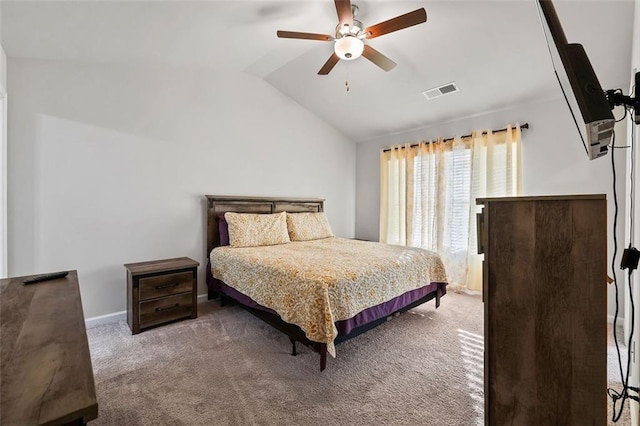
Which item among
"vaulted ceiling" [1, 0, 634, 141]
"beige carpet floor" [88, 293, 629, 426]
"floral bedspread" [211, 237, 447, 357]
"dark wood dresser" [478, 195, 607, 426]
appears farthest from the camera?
"vaulted ceiling" [1, 0, 634, 141]

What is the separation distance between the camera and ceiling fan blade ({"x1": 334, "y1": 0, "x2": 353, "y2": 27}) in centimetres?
199

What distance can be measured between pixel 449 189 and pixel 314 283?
2.79 m

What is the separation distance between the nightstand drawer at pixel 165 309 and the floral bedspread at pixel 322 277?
419mm

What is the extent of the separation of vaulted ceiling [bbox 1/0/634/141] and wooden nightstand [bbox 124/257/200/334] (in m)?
2.10

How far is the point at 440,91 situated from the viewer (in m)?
3.29

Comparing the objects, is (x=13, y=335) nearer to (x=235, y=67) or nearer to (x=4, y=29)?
(x=4, y=29)

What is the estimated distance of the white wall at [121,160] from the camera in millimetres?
2434

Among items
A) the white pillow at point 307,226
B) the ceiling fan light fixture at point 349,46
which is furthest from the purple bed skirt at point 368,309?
the ceiling fan light fixture at point 349,46

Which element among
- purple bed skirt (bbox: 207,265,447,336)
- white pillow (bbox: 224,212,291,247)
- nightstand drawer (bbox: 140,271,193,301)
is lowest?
purple bed skirt (bbox: 207,265,447,336)

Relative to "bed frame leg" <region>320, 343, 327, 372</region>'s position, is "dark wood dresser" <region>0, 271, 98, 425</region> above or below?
above

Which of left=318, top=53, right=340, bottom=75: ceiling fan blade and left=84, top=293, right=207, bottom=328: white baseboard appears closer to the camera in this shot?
left=318, top=53, right=340, bottom=75: ceiling fan blade

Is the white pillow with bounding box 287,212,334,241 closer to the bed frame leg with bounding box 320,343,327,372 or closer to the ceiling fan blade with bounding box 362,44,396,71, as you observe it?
the bed frame leg with bounding box 320,343,327,372

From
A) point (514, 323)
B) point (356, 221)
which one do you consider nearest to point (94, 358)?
point (514, 323)

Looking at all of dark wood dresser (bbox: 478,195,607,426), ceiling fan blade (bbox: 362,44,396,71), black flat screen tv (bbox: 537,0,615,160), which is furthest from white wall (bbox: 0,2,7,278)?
black flat screen tv (bbox: 537,0,615,160)
